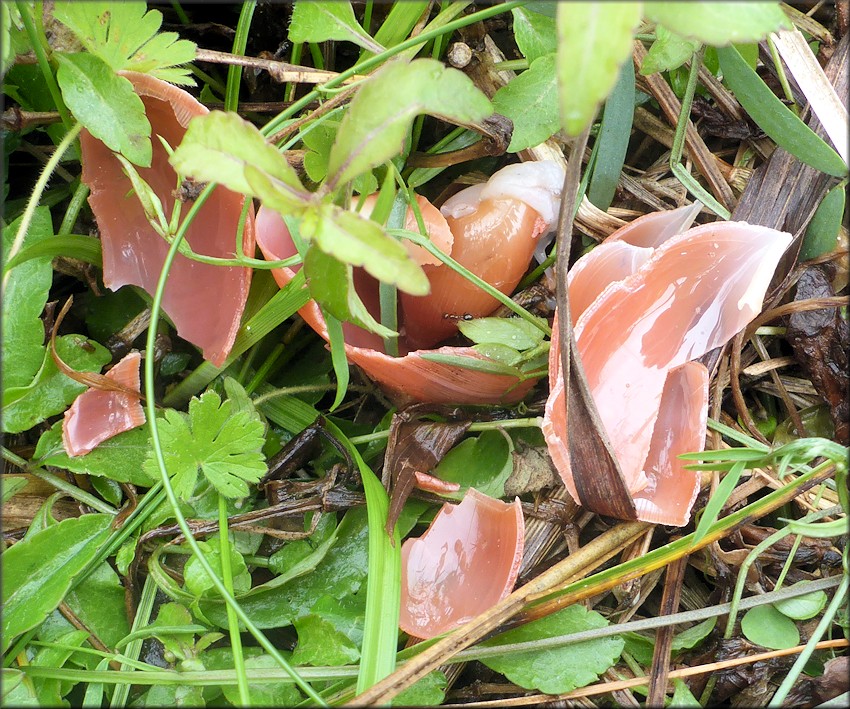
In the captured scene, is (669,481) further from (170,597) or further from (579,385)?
(170,597)

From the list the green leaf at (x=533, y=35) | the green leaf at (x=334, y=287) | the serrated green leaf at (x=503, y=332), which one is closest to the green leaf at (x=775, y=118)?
the green leaf at (x=533, y=35)

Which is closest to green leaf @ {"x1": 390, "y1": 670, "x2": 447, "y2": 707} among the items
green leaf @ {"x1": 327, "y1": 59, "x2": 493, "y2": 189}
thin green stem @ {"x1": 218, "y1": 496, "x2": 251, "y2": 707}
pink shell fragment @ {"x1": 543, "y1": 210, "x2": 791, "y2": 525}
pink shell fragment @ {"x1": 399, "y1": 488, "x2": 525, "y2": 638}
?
pink shell fragment @ {"x1": 399, "y1": 488, "x2": 525, "y2": 638}

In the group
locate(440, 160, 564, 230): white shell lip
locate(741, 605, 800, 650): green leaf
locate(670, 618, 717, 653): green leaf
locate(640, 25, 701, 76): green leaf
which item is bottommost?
locate(670, 618, 717, 653): green leaf

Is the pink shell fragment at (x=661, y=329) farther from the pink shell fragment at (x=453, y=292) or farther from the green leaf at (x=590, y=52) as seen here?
the green leaf at (x=590, y=52)

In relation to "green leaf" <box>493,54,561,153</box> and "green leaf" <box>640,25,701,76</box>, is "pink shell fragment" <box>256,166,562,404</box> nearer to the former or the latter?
"green leaf" <box>493,54,561,153</box>

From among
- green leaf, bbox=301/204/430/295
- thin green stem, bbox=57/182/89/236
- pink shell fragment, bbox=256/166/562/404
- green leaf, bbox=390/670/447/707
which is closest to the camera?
green leaf, bbox=301/204/430/295

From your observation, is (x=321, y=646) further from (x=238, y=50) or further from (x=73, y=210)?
(x=238, y=50)

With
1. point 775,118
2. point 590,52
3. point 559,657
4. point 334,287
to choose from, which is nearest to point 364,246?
point 334,287
